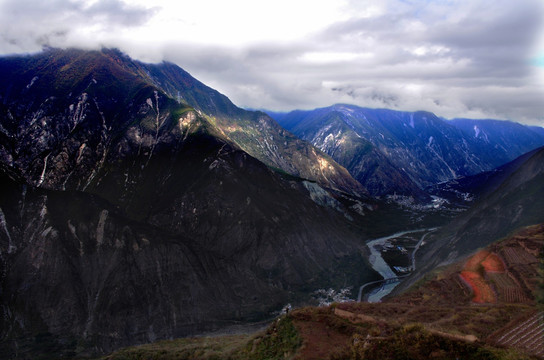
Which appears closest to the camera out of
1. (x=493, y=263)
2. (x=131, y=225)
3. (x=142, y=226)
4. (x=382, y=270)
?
(x=493, y=263)

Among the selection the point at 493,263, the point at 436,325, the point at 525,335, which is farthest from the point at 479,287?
the point at 525,335

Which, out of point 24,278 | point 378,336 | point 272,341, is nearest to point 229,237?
point 24,278

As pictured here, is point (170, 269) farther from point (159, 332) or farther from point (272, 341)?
point (272, 341)

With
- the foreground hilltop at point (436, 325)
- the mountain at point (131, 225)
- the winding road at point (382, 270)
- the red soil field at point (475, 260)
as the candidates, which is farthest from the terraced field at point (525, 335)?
the mountain at point (131, 225)

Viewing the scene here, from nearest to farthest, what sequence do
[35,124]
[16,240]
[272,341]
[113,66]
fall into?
[272,341] < [16,240] < [35,124] < [113,66]

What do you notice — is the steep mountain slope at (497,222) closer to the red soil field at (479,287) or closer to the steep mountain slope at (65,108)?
the red soil field at (479,287)

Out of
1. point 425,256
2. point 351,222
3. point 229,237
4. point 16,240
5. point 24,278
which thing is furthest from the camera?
point 351,222

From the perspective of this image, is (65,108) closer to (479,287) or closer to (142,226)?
(142,226)
